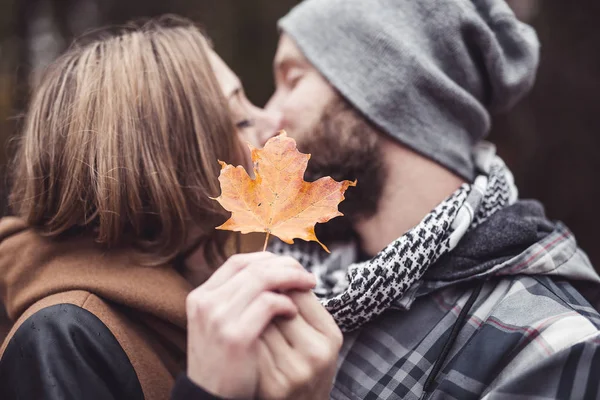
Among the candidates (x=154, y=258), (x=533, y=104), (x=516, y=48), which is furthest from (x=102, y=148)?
(x=533, y=104)

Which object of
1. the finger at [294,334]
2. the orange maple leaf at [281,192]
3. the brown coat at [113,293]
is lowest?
the brown coat at [113,293]

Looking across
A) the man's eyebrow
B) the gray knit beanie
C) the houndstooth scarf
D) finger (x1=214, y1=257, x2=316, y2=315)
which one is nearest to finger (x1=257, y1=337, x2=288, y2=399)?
finger (x1=214, y1=257, x2=316, y2=315)

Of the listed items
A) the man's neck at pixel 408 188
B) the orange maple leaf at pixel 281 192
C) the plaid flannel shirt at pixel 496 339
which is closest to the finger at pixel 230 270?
the orange maple leaf at pixel 281 192

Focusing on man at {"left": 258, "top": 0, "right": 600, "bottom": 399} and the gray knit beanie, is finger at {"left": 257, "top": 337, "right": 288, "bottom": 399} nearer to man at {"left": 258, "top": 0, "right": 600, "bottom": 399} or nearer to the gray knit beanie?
man at {"left": 258, "top": 0, "right": 600, "bottom": 399}

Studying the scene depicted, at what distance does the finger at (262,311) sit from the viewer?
0.95 metres

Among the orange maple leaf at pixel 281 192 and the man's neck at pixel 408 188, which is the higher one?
the orange maple leaf at pixel 281 192

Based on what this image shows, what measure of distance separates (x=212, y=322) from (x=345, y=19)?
1.33 metres

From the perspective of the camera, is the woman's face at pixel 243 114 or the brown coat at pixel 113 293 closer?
the brown coat at pixel 113 293

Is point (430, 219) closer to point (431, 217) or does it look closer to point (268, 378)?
point (431, 217)

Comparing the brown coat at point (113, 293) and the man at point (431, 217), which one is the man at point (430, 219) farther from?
the brown coat at point (113, 293)

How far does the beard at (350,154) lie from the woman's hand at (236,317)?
85 centimetres

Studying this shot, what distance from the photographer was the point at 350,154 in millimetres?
1820

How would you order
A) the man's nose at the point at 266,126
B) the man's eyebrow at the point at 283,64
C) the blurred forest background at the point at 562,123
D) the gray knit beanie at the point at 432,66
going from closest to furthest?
the gray knit beanie at the point at 432,66 → the man's nose at the point at 266,126 → the man's eyebrow at the point at 283,64 → the blurred forest background at the point at 562,123

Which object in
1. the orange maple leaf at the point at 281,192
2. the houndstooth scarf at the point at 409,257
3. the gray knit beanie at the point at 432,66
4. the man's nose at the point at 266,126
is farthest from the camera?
the man's nose at the point at 266,126
